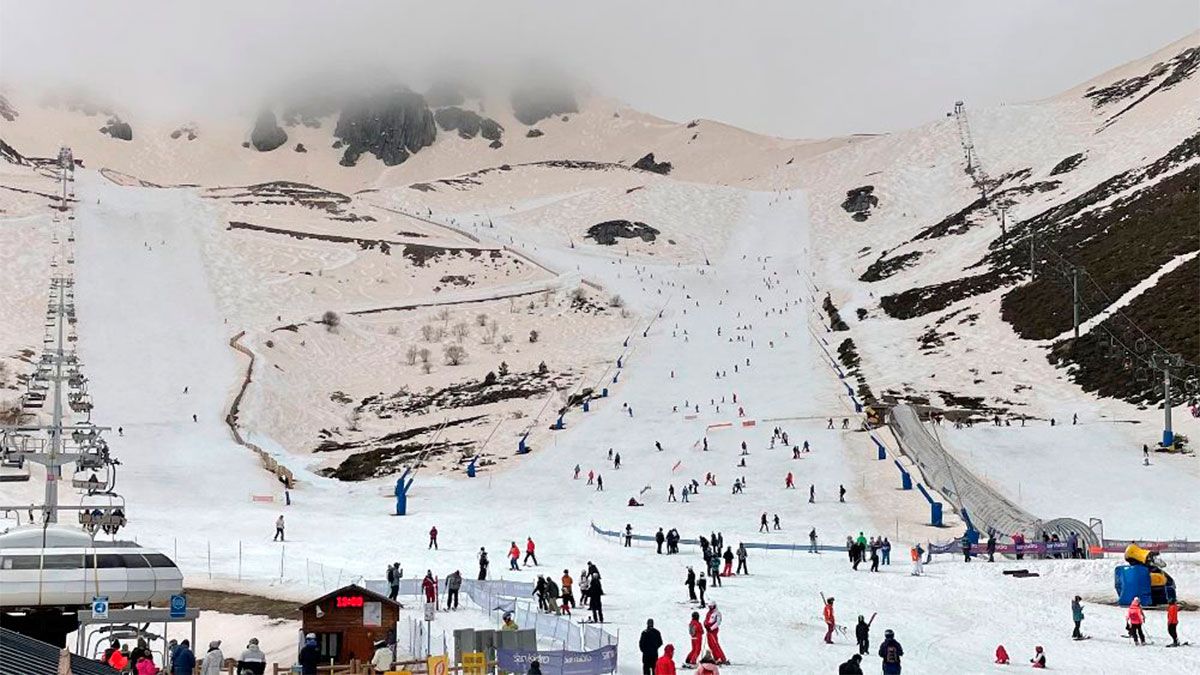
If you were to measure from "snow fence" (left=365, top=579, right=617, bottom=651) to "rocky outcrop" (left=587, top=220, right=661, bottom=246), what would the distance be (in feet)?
345

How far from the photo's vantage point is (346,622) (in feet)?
61.8

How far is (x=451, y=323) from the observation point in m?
90.9

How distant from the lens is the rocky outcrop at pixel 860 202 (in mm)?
136500

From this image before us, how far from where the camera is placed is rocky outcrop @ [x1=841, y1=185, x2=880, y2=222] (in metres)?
136

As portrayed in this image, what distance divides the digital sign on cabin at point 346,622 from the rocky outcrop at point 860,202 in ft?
397

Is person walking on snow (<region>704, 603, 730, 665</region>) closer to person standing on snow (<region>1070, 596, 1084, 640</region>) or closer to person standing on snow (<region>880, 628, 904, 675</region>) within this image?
person standing on snow (<region>880, 628, 904, 675</region>)

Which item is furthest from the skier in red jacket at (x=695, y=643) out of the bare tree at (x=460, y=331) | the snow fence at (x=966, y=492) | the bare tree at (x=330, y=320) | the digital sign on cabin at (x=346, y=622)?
the bare tree at (x=330, y=320)

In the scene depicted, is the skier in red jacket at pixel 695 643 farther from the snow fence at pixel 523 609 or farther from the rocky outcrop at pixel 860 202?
the rocky outcrop at pixel 860 202

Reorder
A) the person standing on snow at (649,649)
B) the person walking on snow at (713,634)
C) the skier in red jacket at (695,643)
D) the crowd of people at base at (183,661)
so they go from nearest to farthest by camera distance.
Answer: the crowd of people at base at (183,661) → the person standing on snow at (649,649) → the person walking on snow at (713,634) → the skier in red jacket at (695,643)

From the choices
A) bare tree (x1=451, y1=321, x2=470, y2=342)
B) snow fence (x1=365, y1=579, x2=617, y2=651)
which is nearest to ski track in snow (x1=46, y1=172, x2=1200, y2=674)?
snow fence (x1=365, y1=579, x2=617, y2=651)

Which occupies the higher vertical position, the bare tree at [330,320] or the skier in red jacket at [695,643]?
the bare tree at [330,320]

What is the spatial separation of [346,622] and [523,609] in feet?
18.4

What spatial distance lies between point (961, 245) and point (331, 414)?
6012cm

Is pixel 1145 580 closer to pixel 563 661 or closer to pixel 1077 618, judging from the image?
pixel 1077 618
